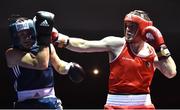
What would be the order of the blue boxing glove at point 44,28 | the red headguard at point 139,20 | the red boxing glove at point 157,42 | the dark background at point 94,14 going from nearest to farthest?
the blue boxing glove at point 44,28 < the red boxing glove at point 157,42 < the red headguard at point 139,20 < the dark background at point 94,14

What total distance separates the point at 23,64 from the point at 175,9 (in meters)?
2.95

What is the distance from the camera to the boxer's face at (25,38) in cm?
344

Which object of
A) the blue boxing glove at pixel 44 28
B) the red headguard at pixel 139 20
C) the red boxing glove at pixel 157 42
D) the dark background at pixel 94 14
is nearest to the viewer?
the blue boxing glove at pixel 44 28

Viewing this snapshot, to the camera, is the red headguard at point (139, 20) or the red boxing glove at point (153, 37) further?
the red headguard at point (139, 20)

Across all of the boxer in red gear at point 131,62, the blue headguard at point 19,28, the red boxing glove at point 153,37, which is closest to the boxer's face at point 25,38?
the blue headguard at point 19,28

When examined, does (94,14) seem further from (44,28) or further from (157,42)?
(44,28)

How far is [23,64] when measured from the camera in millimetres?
3422

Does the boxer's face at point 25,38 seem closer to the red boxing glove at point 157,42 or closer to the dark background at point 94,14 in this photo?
the red boxing glove at point 157,42

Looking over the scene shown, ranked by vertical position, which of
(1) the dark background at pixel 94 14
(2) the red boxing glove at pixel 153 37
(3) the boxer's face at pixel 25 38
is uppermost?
(3) the boxer's face at pixel 25 38

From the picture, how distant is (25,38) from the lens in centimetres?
346

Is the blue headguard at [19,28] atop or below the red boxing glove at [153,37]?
atop

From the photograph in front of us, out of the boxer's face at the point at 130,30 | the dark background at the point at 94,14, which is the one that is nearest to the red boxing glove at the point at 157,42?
the boxer's face at the point at 130,30

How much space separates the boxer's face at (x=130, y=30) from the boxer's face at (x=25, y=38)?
0.73 m

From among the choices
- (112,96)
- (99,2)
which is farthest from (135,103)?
(99,2)
